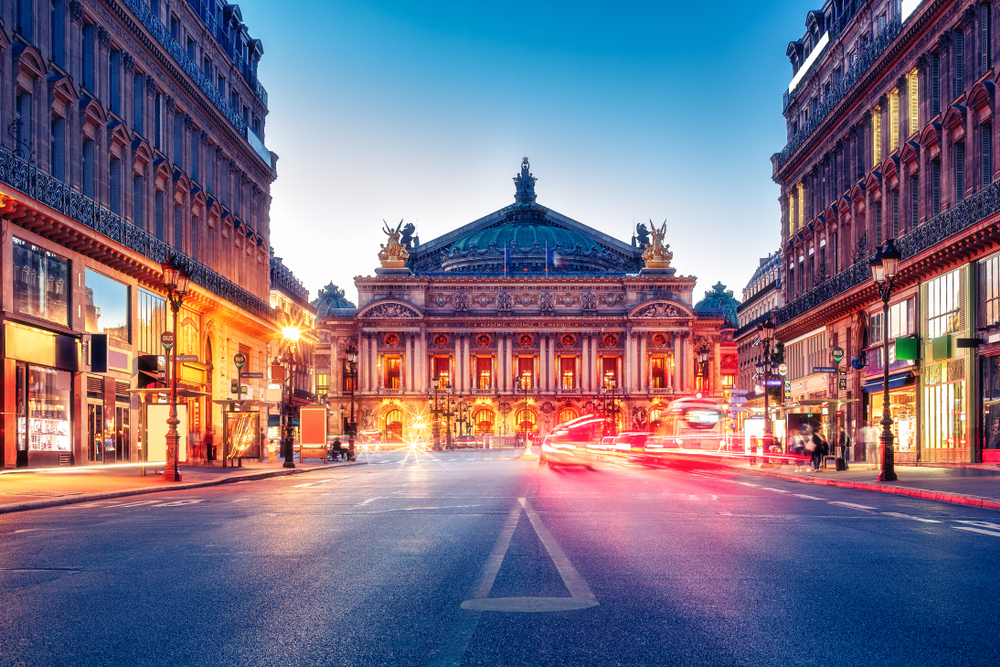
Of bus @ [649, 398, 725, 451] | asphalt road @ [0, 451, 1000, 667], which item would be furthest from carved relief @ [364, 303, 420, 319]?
asphalt road @ [0, 451, 1000, 667]

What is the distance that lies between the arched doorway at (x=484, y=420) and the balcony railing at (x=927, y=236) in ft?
274

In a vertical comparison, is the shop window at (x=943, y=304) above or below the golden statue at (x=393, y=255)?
below

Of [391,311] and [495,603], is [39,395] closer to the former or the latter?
[495,603]

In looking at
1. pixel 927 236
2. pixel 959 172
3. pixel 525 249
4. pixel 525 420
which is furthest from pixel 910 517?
pixel 525 249

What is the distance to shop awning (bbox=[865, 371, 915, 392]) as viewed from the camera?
1591 inches

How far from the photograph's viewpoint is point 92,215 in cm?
3556

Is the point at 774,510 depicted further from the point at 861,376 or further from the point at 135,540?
the point at 861,376

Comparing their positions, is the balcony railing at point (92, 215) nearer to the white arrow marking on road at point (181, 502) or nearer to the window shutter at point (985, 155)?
the white arrow marking on road at point (181, 502)

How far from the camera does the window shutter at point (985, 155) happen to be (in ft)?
111

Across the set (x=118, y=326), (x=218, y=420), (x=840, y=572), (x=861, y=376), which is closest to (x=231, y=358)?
(x=218, y=420)

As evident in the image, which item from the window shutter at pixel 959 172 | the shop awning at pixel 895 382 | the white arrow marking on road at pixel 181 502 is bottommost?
the white arrow marking on road at pixel 181 502

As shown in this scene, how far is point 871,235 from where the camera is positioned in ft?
149

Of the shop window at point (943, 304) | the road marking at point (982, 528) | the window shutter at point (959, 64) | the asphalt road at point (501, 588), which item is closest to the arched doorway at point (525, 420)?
the shop window at point (943, 304)

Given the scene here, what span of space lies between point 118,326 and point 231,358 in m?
14.1
